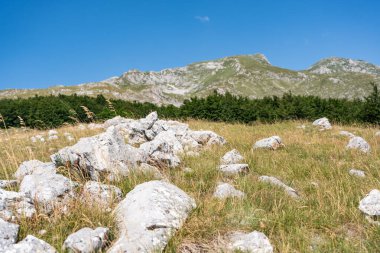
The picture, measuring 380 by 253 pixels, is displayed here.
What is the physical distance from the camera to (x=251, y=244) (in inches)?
124

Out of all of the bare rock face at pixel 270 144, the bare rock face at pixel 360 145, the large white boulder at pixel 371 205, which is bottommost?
the bare rock face at pixel 360 145

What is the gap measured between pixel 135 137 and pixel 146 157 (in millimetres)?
4117

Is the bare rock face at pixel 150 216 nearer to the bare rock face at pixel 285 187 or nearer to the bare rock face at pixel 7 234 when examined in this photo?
the bare rock face at pixel 7 234

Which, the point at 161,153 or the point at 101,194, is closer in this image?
the point at 101,194

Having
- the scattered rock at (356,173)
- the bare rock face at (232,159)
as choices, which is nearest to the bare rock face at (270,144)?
the bare rock face at (232,159)

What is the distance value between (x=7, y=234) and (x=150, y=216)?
1475 millimetres

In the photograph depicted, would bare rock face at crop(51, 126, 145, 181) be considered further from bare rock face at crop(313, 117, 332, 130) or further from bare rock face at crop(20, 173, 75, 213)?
bare rock face at crop(313, 117, 332, 130)

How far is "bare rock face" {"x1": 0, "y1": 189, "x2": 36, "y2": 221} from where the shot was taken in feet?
11.7

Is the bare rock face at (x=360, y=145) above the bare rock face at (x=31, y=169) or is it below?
below

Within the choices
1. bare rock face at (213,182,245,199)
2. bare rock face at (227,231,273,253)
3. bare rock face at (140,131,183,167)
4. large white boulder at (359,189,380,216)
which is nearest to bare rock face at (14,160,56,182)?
bare rock face at (140,131,183,167)

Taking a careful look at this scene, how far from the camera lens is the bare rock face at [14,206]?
3563mm

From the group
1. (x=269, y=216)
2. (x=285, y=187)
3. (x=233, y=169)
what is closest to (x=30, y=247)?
(x=269, y=216)

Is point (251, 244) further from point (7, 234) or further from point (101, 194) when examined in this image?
point (7, 234)

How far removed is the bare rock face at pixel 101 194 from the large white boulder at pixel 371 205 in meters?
3.49
